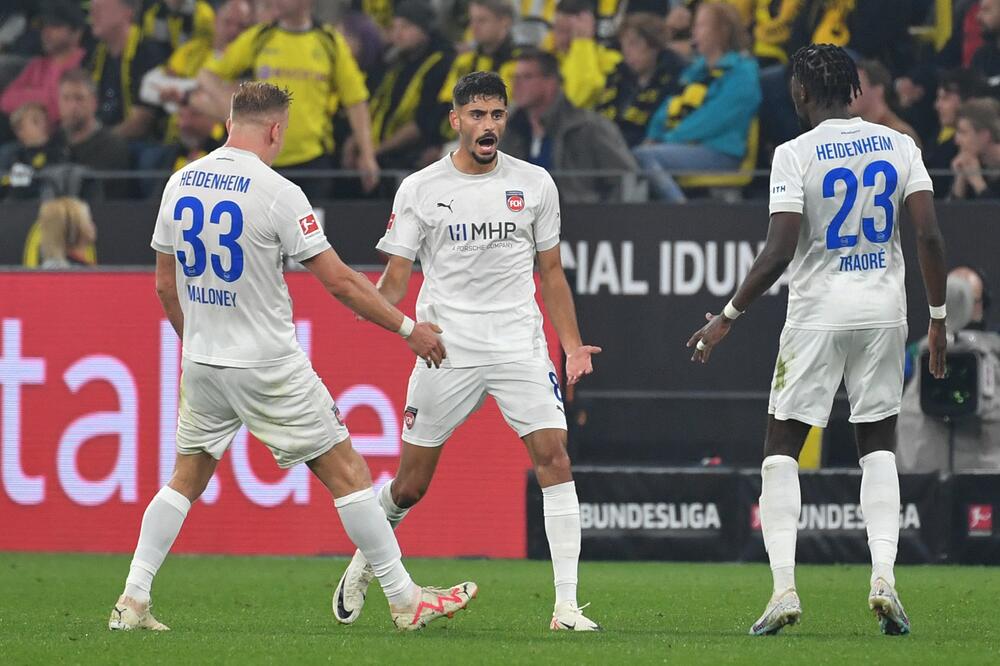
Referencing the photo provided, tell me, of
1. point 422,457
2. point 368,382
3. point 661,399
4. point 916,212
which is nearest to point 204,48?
point 368,382

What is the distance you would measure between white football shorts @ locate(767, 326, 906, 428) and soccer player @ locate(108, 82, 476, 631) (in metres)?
1.56

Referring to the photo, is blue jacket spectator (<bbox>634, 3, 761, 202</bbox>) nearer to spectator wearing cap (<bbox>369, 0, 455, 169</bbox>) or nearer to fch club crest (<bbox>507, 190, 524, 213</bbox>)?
spectator wearing cap (<bbox>369, 0, 455, 169</bbox>)

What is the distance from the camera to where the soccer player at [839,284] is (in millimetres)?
7539

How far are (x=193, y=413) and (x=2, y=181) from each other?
25.9 ft

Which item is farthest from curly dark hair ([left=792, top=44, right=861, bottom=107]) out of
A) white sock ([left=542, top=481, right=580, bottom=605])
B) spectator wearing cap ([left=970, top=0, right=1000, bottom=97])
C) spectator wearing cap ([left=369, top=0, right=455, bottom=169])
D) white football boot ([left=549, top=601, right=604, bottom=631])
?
spectator wearing cap ([left=369, top=0, right=455, bottom=169])

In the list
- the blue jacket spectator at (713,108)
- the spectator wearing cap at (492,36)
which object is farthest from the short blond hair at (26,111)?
the blue jacket spectator at (713,108)

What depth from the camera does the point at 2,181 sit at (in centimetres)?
1473

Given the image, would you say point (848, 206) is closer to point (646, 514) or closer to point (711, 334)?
point (711, 334)

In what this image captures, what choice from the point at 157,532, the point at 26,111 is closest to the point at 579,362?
the point at 157,532

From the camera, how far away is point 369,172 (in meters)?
13.7

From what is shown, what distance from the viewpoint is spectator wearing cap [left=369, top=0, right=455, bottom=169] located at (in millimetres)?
14664

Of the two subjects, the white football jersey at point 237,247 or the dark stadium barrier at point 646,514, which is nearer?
the white football jersey at point 237,247

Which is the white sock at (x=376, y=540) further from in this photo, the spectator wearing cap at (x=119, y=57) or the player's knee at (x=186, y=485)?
the spectator wearing cap at (x=119, y=57)

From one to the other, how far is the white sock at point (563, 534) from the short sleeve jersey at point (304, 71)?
270 inches
